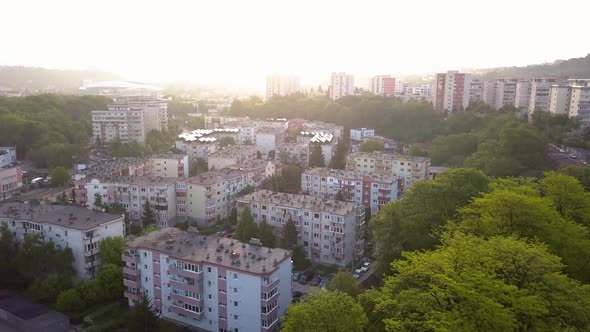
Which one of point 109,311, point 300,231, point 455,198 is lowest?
point 109,311

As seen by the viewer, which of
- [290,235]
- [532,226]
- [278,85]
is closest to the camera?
[532,226]

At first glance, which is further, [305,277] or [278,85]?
[278,85]

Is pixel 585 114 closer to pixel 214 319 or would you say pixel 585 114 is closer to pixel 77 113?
pixel 214 319

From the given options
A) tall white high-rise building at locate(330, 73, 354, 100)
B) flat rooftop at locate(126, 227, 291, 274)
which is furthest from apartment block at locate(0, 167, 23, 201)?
tall white high-rise building at locate(330, 73, 354, 100)

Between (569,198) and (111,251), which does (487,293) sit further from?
(111,251)

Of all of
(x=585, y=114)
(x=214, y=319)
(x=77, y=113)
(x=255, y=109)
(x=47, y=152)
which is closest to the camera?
(x=214, y=319)

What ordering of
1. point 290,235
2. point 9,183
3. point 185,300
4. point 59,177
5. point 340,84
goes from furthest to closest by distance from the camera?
point 340,84 < point 59,177 < point 9,183 < point 290,235 < point 185,300

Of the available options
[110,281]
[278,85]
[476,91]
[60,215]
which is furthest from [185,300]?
[278,85]

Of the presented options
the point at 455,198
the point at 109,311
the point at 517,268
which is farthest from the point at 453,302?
the point at 109,311
